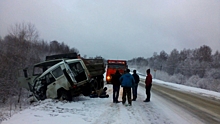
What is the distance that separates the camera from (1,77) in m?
16.2

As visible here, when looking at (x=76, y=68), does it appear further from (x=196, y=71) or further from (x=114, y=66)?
(x=196, y=71)

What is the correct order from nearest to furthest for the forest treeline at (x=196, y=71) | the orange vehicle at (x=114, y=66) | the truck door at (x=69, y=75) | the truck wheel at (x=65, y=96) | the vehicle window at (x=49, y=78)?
the truck door at (x=69, y=75) → the truck wheel at (x=65, y=96) → the vehicle window at (x=49, y=78) → the orange vehicle at (x=114, y=66) → the forest treeline at (x=196, y=71)

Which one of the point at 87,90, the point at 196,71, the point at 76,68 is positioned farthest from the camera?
the point at 196,71

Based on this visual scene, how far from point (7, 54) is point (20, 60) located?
179 centimetres

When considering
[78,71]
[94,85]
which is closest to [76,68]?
[78,71]

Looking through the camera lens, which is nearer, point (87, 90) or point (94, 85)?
point (87, 90)

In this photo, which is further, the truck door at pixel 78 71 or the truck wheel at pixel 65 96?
the truck door at pixel 78 71

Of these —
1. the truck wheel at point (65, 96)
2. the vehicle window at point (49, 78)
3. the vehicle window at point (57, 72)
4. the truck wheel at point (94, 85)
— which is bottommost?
the truck wheel at point (65, 96)

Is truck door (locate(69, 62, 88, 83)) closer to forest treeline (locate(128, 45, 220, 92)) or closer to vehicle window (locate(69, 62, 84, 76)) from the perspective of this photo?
Answer: vehicle window (locate(69, 62, 84, 76))

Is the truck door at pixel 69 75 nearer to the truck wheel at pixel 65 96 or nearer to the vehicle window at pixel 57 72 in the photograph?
the vehicle window at pixel 57 72

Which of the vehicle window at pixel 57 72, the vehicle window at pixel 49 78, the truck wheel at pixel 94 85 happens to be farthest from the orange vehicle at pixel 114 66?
the vehicle window at pixel 57 72

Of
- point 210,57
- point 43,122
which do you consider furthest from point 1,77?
point 210,57

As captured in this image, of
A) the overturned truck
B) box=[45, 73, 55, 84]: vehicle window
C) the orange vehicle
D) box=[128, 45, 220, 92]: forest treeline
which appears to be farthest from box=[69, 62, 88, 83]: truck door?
box=[128, 45, 220, 92]: forest treeline

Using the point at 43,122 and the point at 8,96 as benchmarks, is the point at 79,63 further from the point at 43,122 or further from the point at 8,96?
the point at 8,96
